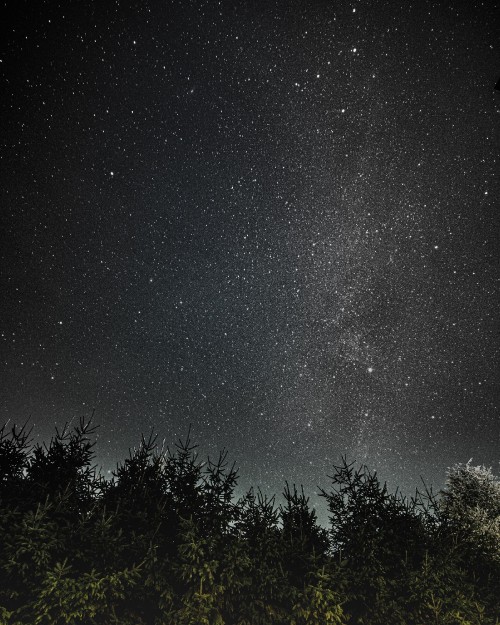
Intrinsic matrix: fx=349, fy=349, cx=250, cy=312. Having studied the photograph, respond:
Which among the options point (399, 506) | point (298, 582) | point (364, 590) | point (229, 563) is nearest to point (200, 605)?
point (229, 563)

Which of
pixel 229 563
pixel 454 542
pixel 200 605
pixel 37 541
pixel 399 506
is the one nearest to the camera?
pixel 37 541

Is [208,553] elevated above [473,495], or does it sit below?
below

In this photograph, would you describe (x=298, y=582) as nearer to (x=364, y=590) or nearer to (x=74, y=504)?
(x=364, y=590)

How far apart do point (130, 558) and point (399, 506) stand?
8490 mm

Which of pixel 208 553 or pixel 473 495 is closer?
pixel 208 553

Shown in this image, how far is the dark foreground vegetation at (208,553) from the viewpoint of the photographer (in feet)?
25.3

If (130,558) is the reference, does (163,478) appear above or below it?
above

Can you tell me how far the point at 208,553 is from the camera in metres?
9.16

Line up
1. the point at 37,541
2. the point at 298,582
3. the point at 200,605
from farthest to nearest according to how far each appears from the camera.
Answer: the point at 298,582 → the point at 200,605 → the point at 37,541

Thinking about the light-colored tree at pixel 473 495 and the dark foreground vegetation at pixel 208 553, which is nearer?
the dark foreground vegetation at pixel 208 553

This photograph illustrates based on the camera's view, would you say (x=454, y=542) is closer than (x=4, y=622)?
No

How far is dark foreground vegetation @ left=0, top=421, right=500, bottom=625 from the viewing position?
25.3ft

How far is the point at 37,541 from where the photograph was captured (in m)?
7.59

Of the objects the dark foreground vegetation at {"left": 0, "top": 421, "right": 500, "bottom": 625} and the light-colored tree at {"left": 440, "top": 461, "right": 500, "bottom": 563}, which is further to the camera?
the light-colored tree at {"left": 440, "top": 461, "right": 500, "bottom": 563}
